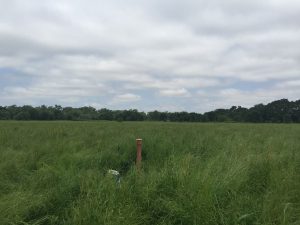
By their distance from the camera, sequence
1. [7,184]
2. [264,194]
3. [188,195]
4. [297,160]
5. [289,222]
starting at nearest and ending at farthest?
[289,222]
[188,195]
[264,194]
[7,184]
[297,160]

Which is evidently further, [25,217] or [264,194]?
[264,194]

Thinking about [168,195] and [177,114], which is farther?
[177,114]

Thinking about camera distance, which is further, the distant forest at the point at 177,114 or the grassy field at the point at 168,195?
the distant forest at the point at 177,114

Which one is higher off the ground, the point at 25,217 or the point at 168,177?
the point at 168,177

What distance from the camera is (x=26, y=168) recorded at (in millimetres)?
8641

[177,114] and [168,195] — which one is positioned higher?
[177,114]

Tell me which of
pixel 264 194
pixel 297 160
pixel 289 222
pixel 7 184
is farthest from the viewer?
pixel 297 160

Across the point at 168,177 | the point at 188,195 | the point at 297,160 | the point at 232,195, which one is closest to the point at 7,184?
the point at 168,177

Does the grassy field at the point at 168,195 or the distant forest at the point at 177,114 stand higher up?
the distant forest at the point at 177,114

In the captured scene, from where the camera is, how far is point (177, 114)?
10750cm

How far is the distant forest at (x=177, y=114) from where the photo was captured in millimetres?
100375

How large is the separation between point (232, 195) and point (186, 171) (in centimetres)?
74

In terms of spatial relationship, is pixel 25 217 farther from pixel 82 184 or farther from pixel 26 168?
pixel 26 168

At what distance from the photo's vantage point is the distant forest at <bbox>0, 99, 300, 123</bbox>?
100375 mm
